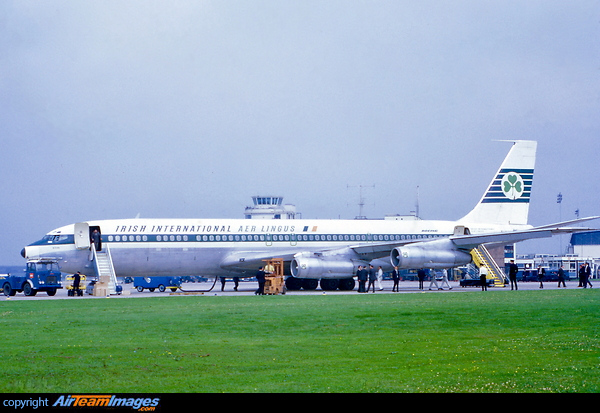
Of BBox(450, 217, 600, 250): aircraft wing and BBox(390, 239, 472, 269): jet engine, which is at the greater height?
BBox(450, 217, 600, 250): aircraft wing

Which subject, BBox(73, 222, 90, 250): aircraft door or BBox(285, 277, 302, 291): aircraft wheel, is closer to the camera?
BBox(73, 222, 90, 250): aircraft door

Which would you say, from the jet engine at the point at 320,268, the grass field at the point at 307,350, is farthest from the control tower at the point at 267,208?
the grass field at the point at 307,350

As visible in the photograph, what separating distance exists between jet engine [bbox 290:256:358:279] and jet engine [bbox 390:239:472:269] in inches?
104

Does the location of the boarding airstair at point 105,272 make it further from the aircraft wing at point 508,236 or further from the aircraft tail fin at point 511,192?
the aircraft tail fin at point 511,192

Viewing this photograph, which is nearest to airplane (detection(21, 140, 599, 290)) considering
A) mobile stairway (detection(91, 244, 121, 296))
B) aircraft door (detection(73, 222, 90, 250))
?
aircraft door (detection(73, 222, 90, 250))

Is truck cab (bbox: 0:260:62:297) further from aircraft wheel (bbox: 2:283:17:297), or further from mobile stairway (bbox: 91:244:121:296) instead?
mobile stairway (bbox: 91:244:121:296)

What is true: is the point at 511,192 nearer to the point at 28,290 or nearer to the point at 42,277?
the point at 42,277

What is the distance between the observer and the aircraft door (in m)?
40.5

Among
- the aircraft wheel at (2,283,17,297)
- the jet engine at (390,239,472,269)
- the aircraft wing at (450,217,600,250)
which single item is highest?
the aircraft wing at (450,217,600,250)
